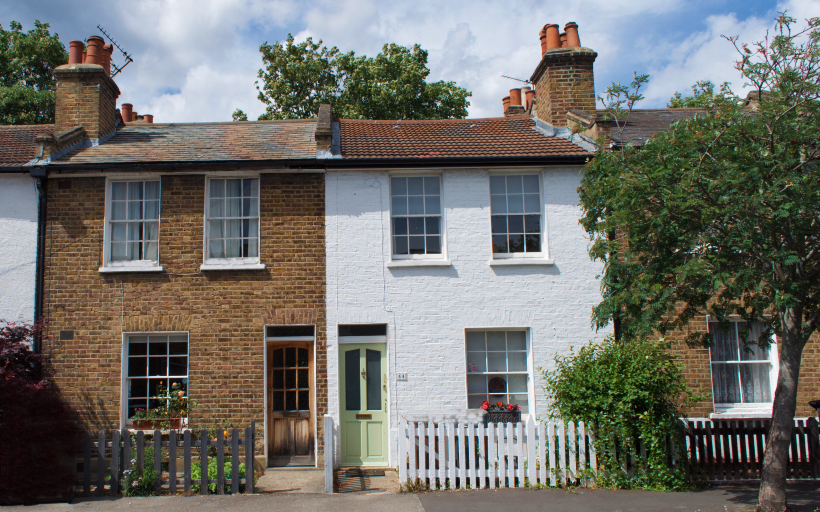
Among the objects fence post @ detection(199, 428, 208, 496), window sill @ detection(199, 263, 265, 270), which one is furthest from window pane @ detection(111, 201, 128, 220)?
fence post @ detection(199, 428, 208, 496)

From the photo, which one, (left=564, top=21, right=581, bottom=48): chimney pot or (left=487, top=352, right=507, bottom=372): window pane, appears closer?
(left=487, top=352, right=507, bottom=372): window pane

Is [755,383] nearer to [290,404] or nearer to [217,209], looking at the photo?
Result: [290,404]

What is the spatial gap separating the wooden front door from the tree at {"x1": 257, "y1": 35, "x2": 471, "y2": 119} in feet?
49.8

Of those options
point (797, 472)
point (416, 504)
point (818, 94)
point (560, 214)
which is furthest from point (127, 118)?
point (797, 472)

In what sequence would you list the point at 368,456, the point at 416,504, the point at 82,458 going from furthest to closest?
1. the point at 368,456
2. the point at 82,458
3. the point at 416,504

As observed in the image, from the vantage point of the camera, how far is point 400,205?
1119 cm

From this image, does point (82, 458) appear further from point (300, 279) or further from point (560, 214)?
point (560, 214)

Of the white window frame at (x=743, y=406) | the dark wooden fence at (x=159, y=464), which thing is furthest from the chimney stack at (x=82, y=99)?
the white window frame at (x=743, y=406)

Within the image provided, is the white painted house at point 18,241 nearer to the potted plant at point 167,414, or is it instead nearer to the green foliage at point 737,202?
the potted plant at point 167,414

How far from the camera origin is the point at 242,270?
10.7 metres

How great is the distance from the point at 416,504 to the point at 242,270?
17.1ft

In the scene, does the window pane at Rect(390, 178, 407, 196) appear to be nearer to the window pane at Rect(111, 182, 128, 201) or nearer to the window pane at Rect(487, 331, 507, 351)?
the window pane at Rect(487, 331, 507, 351)

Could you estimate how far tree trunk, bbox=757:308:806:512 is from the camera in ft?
24.1

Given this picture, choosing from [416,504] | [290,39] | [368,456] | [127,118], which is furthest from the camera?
[290,39]
